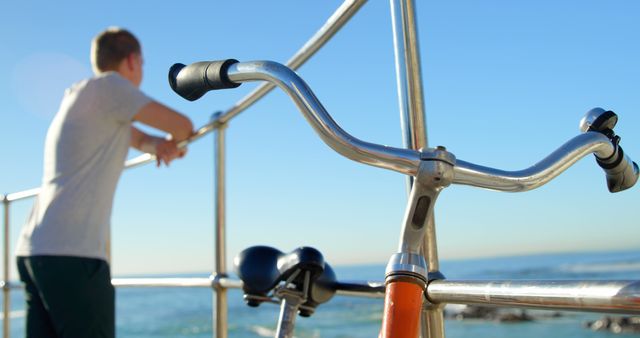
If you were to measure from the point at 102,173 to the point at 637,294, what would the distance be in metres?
1.25

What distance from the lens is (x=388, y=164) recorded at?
1.69 ft

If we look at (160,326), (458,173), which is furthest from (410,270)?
(160,326)

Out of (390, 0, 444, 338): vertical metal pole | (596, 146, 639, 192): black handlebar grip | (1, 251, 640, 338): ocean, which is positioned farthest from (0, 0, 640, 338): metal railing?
(1, 251, 640, 338): ocean

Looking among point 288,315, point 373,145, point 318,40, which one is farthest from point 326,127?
point 318,40

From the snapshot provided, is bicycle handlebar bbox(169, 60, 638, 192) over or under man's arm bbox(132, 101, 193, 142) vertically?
under

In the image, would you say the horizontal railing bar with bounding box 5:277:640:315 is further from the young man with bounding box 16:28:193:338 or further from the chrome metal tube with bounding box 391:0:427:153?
the young man with bounding box 16:28:193:338

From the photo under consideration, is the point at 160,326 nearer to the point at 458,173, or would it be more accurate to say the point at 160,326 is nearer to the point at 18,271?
the point at 18,271

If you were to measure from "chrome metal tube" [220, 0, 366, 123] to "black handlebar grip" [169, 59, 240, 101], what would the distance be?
0.34m

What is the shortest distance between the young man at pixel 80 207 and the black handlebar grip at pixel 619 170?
3.50 ft

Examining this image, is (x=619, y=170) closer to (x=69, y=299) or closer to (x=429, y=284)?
(x=429, y=284)

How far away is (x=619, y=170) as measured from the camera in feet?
2.20

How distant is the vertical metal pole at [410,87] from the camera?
77 cm

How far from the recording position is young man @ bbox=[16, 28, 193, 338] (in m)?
1.39

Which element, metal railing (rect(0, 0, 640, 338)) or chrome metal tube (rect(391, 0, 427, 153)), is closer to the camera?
metal railing (rect(0, 0, 640, 338))
